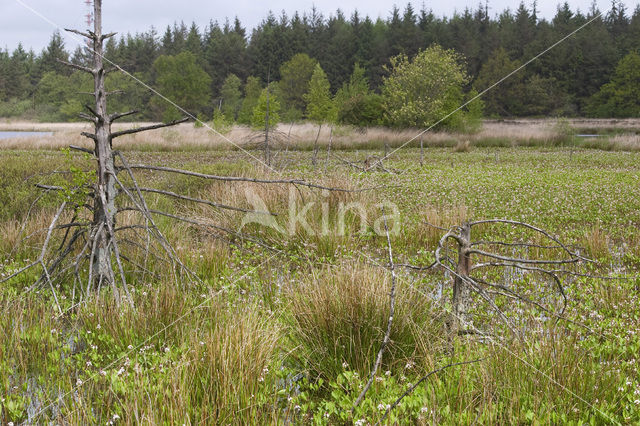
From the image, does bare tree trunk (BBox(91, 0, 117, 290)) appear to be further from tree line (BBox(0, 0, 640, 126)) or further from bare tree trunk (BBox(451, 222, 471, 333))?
tree line (BBox(0, 0, 640, 126))

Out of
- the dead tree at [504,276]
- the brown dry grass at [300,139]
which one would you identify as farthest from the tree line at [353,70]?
the dead tree at [504,276]

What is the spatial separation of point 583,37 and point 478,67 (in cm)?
1496

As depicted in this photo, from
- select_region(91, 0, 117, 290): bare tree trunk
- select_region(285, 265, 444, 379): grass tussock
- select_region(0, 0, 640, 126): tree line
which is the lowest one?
select_region(285, 265, 444, 379): grass tussock

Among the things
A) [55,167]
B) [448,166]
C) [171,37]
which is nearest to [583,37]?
[448,166]

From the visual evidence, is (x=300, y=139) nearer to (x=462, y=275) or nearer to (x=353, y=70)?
(x=462, y=275)

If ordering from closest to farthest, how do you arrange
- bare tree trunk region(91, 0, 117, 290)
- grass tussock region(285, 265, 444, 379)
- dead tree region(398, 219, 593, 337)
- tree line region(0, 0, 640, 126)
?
1. dead tree region(398, 219, 593, 337)
2. grass tussock region(285, 265, 444, 379)
3. bare tree trunk region(91, 0, 117, 290)
4. tree line region(0, 0, 640, 126)

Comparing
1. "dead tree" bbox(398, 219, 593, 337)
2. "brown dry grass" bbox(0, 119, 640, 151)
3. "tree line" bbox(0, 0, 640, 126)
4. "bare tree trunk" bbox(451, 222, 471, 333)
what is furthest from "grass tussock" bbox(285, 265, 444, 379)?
"tree line" bbox(0, 0, 640, 126)

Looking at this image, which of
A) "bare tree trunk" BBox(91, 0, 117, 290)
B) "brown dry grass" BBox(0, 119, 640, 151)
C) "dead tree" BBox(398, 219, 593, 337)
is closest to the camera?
"dead tree" BBox(398, 219, 593, 337)

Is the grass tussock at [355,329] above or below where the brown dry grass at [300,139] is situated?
below

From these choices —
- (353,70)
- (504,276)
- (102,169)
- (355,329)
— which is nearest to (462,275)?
(355,329)

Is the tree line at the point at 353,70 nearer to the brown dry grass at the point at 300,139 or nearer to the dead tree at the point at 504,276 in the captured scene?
the brown dry grass at the point at 300,139

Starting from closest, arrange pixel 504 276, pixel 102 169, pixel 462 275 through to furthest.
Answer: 1. pixel 462 275
2. pixel 102 169
3. pixel 504 276

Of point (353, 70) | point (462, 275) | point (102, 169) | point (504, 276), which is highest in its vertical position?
point (353, 70)

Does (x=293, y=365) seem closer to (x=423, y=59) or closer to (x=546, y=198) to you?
(x=546, y=198)
